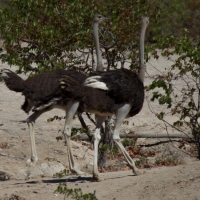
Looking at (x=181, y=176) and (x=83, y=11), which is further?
(x=83, y=11)

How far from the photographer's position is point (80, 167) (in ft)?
36.9

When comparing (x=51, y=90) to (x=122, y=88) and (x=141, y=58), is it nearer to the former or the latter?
(x=122, y=88)

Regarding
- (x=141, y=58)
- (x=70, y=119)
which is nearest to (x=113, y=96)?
(x=70, y=119)

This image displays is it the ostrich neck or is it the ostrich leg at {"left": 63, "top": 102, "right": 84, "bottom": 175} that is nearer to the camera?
the ostrich leg at {"left": 63, "top": 102, "right": 84, "bottom": 175}

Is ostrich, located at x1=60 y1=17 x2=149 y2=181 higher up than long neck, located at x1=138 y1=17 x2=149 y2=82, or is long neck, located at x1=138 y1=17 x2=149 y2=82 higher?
long neck, located at x1=138 y1=17 x2=149 y2=82

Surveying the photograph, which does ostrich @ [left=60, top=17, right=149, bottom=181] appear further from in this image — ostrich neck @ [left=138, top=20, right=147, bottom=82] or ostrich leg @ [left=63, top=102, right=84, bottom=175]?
ostrich neck @ [left=138, top=20, right=147, bottom=82]

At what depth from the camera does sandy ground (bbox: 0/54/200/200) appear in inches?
282

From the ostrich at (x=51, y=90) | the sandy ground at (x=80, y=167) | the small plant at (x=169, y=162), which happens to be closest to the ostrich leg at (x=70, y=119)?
the ostrich at (x=51, y=90)

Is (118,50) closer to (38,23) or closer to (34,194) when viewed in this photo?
(38,23)

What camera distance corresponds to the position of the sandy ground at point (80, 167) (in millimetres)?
7156

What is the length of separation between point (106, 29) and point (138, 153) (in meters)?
2.82

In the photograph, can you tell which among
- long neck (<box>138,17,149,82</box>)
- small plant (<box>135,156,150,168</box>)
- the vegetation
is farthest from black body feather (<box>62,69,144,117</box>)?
small plant (<box>135,156,150,168</box>)

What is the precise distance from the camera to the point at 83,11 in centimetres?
1041

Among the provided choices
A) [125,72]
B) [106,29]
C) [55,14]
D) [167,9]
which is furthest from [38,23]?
[167,9]
